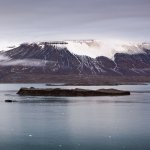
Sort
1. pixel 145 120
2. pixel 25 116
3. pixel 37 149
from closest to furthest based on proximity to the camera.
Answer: pixel 37 149 < pixel 145 120 < pixel 25 116

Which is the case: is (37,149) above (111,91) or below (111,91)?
above

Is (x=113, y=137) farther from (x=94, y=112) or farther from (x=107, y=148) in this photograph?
(x=94, y=112)

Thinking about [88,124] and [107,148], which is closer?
[107,148]

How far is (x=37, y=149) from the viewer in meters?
44.2

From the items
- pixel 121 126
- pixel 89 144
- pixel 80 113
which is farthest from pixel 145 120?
pixel 89 144

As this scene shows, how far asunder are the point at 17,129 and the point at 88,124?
32.7 ft

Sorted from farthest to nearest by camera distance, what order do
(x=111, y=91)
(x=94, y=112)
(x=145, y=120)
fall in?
(x=111, y=91), (x=94, y=112), (x=145, y=120)

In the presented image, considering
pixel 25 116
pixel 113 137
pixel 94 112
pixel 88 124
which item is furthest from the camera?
pixel 94 112

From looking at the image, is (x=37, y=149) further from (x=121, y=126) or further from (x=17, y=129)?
(x=121, y=126)

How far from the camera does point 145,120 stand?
2611 inches

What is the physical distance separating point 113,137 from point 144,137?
341 centimetres

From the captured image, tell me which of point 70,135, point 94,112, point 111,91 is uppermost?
→ point 70,135

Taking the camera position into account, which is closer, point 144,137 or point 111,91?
point 144,137

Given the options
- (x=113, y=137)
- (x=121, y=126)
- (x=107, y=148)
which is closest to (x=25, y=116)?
(x=121, y=126)
